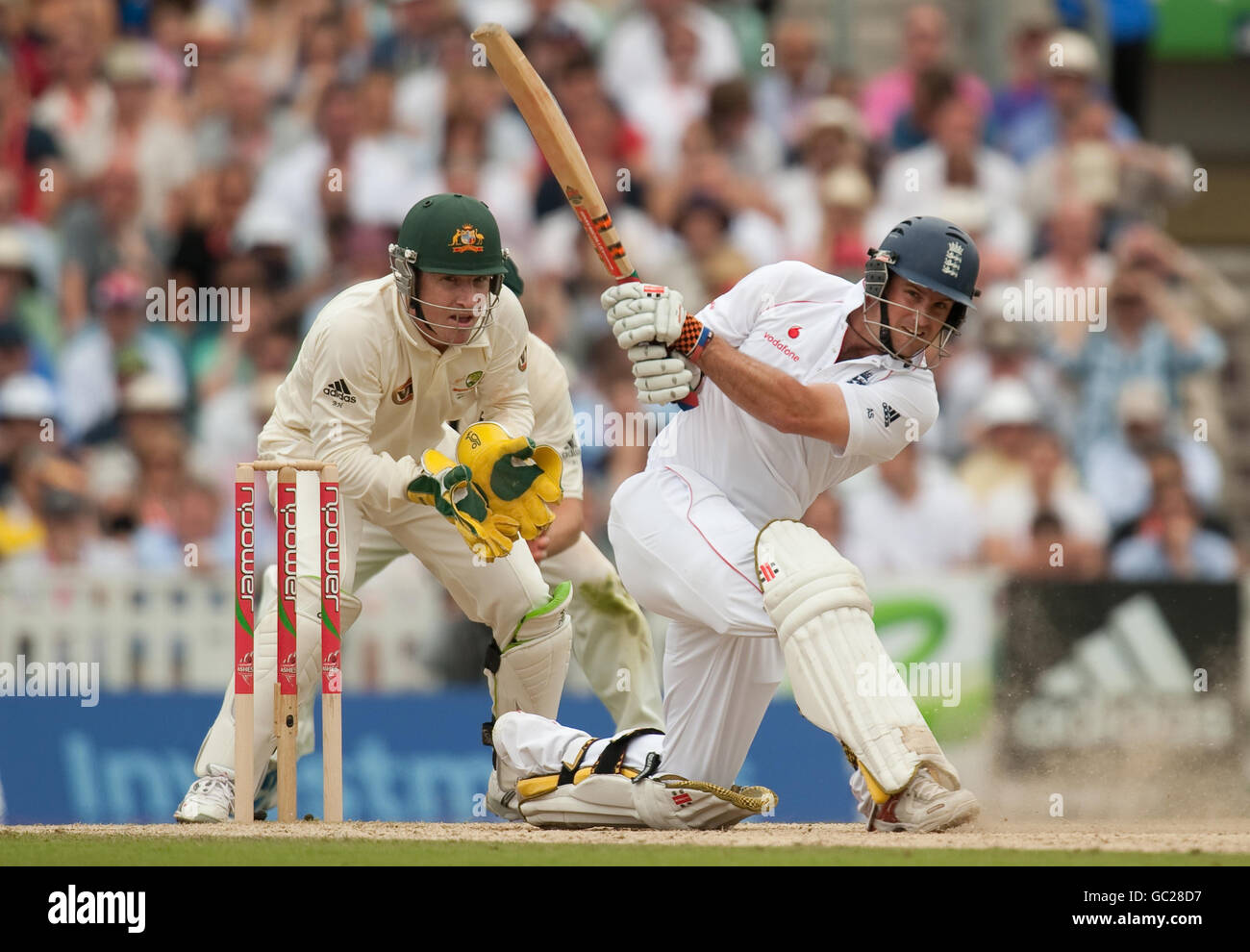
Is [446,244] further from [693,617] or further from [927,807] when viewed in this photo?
[927,807]

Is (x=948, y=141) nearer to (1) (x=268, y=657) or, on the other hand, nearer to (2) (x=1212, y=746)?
(2) (x=1212, y=746)

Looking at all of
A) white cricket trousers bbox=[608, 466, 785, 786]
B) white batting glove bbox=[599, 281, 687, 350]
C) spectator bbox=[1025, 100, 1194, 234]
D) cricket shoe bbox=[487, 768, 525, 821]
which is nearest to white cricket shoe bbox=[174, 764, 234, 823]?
cricket shoe bbox=[487, 768, 525, 821]

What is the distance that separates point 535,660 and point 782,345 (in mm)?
1527

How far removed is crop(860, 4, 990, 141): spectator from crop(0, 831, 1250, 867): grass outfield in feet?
22.4

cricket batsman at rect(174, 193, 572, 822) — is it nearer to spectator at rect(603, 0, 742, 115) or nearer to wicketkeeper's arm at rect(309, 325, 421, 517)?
wicketkeeper's arm at rect(309, 325, 421, 517)

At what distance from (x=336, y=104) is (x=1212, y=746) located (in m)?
5.72

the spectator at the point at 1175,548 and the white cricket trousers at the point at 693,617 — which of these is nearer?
the white cricket trousers at the point at 693,617

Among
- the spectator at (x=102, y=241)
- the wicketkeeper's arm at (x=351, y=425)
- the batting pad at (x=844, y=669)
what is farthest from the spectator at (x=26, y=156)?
the batting pad at (x=844, y=669)

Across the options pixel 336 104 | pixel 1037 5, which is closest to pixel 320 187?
pixel 336 104

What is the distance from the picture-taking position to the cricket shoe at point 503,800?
6.67 metres

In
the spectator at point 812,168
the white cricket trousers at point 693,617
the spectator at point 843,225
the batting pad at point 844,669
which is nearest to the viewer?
the batting pad at point 844,669

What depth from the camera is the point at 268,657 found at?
20.9 ft

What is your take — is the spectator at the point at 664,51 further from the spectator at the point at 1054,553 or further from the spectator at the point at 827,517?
the spectator at the point at 1054,553

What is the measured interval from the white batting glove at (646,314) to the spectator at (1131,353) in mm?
4787
